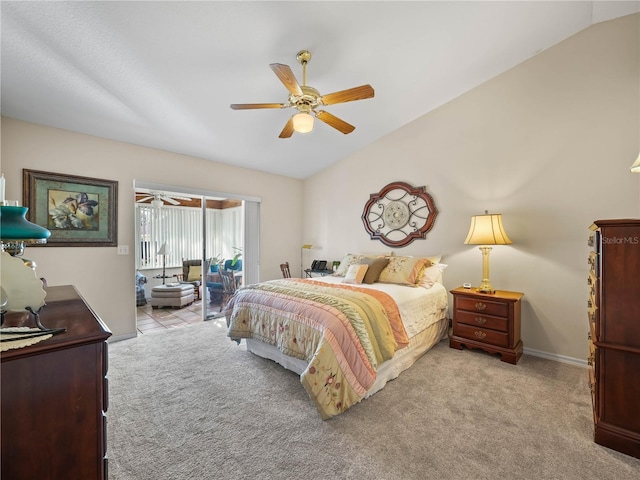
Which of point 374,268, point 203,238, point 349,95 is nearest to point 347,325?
point 374,268

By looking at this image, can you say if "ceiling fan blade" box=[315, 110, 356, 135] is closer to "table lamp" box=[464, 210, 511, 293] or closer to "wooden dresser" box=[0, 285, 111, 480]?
"table lamp" box=[464, 210, 511, 293]

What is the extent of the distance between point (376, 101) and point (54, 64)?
3141mm

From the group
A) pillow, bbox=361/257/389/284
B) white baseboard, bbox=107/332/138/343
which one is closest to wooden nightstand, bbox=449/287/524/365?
pillow, bbox=361/257/389/284

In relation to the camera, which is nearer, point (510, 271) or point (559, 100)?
point (559, 100)

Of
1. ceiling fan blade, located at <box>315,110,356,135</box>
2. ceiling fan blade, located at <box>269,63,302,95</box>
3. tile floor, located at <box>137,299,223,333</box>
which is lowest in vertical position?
tile floor, located at <box>137,299,223,333</box>

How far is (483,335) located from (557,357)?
0.81 m

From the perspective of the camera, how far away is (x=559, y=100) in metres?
2.94

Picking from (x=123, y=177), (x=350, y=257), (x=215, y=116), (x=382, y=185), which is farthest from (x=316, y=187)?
(x=123, y=177)

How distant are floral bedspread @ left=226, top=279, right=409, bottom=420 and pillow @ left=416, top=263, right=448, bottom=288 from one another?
0.88 meters

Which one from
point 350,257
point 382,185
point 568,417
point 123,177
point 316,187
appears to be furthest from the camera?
point 316,187

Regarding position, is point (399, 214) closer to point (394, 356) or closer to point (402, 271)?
point (402, 271)

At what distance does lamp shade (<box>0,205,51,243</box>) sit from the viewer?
3.21ft

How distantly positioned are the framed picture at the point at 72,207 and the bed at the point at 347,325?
1911 millimetres

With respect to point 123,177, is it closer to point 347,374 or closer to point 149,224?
point 149,224
